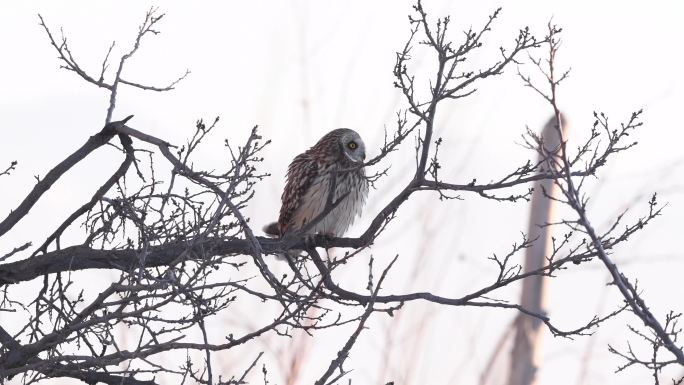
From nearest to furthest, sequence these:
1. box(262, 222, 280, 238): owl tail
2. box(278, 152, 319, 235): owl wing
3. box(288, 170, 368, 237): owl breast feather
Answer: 1. box(288, 170, 368, 237): owl breast feather
2. box(278, 152, 319, 235): owl wing
3. box(262, 222, 280, 238): owl tail

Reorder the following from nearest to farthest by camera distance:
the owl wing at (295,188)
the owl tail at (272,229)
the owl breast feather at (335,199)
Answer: the owl breast feather at (335,199)
the owl wing at (295,188)
the owl tail at (272,229)

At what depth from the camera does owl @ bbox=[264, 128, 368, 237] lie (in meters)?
7.64

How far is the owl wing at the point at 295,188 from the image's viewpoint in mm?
7922

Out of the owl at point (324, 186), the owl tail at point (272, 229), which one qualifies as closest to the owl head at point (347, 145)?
the owl at point (324, 186)

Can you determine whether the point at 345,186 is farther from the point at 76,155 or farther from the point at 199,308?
the point at 199,308

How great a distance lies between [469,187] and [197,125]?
1.40 m

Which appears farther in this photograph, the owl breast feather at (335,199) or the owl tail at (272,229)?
the owl tail at (272,229)

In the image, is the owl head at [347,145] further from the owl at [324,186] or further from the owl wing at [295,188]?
the owl wing at [295,188]

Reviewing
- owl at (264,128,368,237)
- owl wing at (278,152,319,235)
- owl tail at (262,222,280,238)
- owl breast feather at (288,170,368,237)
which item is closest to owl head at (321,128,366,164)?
owl at (264,128,368,237)

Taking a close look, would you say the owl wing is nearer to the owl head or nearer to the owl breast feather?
the owl breast feather

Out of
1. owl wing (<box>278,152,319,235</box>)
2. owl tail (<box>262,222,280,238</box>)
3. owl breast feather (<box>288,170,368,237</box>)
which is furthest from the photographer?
owl tail (<box>262,222,280,238</box>)

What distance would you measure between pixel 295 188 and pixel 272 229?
0.37 m

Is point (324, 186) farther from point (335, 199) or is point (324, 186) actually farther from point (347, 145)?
point (347, 145)

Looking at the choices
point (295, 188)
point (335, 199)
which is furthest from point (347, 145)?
point (335, 199)
